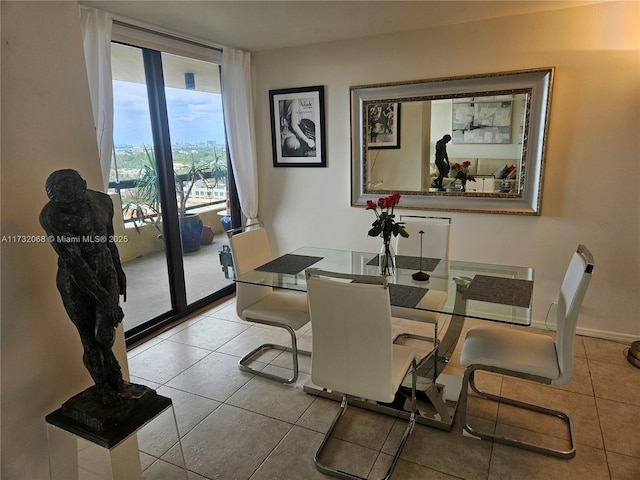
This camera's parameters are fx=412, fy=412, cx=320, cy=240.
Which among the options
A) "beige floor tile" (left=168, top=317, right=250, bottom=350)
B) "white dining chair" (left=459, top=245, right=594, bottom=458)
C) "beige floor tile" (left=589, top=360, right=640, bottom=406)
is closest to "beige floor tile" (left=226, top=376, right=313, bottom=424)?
"beige floor tile" (left=168, top=317, right=250, bottom=350)

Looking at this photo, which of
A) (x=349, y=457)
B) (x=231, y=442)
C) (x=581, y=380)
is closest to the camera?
(x=349, y=457)

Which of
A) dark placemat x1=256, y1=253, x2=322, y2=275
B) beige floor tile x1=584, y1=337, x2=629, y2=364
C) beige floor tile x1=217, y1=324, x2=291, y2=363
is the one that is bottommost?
beige floor tile x1=584, y1=337, x2=629, y2=364

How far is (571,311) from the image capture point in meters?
1.86

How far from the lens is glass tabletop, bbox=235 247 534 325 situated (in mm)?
2039

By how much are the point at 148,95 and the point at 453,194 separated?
256cm

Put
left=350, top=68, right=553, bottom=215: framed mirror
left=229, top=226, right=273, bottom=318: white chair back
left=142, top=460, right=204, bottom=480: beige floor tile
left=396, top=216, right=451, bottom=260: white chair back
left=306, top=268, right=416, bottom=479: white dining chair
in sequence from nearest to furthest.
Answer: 1. left=306, top=268, right=416, bottom=479: white dining chair
2. left=142, top=460, right=204, bottom=480: beige floor tile
3. left=229, top=226, right=273, bottom=318: white chair back
4. left=396, top=216, right=451, bottom=260: white chair back
5. left=350, top=68, right=553, bottom=215: framed mirror

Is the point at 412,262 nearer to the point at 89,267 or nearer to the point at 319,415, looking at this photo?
the point at 319,415

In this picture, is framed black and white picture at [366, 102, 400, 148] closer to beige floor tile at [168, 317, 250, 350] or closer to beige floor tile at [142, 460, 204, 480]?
beige floor tile at [168, 317, 250, 350]

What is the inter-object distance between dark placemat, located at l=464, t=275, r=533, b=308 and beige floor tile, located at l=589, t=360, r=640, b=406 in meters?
0.89

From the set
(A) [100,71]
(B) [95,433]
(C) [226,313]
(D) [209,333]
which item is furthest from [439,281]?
(A) [100,71]

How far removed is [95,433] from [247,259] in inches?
59.8

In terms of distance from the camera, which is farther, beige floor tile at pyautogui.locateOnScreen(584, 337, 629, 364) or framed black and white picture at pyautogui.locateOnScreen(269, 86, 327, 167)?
framed black and white picture at pyautogui.locateOnScreen(269, 86, 327, 167)

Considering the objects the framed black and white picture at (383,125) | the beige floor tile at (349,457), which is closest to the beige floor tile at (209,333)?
the beige floor tile at (349,457)

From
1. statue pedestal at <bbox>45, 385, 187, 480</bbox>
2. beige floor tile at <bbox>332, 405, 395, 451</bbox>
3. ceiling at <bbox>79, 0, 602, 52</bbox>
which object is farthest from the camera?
ceiling at <bbox>79, 0, 602, 52</bbox>
